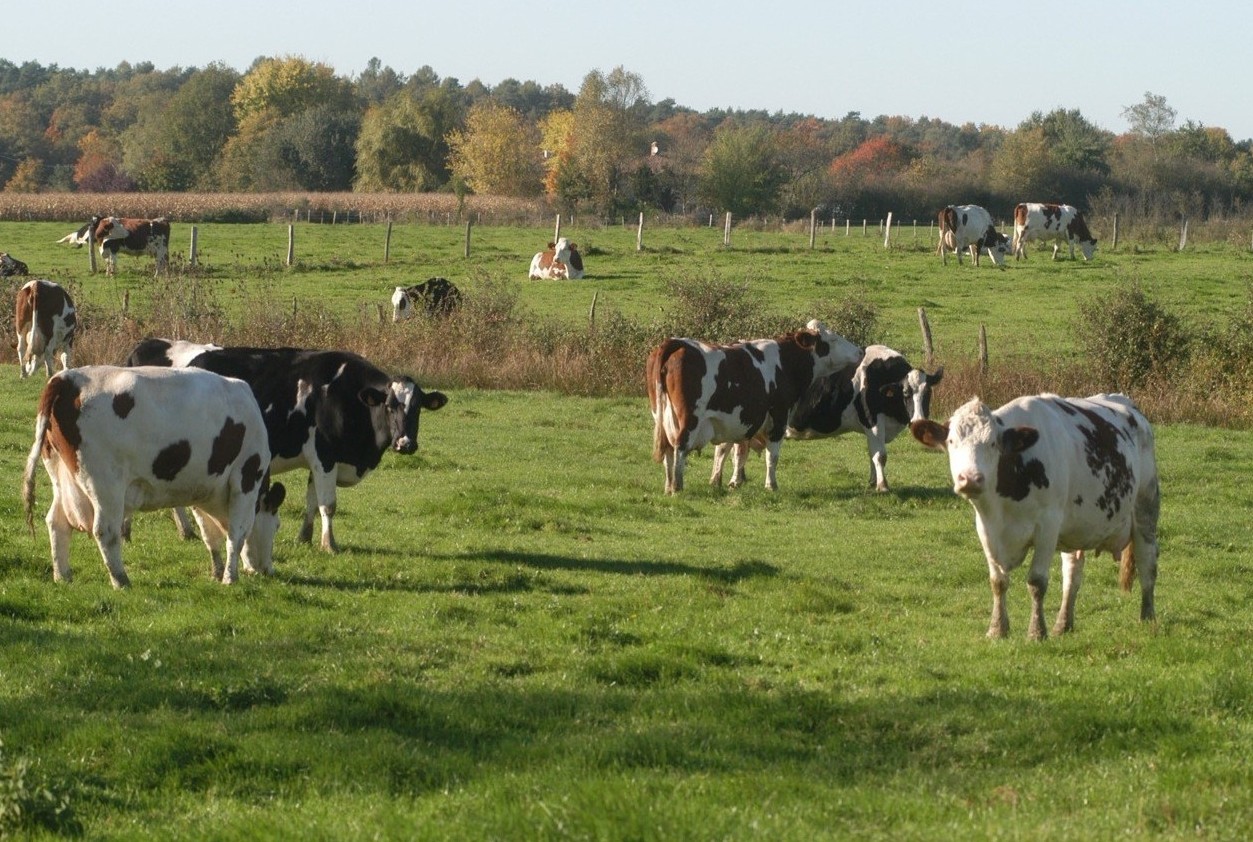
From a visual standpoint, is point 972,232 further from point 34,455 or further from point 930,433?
point 34,455

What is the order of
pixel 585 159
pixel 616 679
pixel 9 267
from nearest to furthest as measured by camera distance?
1. pixel 616 679
2. pixel 9 267
3. pixel 585 159

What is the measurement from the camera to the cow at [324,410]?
14414 millimetres

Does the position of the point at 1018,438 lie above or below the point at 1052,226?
below

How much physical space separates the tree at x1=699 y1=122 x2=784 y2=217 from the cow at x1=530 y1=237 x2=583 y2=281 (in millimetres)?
35004

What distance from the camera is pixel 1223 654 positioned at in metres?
9.89

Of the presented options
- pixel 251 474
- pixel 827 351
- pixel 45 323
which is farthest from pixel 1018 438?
pixel 45 323

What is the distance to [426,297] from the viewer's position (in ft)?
115

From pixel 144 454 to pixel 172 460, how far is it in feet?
0.86

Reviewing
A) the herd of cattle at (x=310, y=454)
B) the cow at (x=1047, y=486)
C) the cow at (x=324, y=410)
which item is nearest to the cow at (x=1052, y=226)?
the herd of cattle at (x=310, y=454)

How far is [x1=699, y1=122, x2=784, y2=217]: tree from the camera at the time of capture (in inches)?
3152

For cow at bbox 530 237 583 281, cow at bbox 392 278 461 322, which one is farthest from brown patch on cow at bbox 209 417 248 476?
cow at bbox 530 237 583 281

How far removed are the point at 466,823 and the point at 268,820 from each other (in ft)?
2.90

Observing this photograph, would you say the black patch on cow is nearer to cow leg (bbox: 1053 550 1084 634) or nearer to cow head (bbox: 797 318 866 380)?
cow leg (bbox: 1053 550 1084 634)

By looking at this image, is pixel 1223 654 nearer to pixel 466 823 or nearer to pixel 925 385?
pixel 466 823
